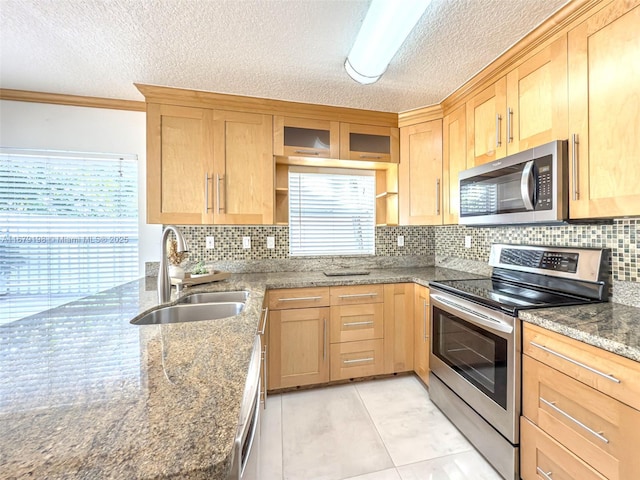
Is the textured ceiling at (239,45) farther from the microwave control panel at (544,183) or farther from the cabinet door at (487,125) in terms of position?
the microwave control panel at (544,183)

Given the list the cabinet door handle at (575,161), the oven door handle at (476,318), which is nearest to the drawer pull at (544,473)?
the oven door handle at (476,318)

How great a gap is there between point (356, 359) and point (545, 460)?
123 centimetres

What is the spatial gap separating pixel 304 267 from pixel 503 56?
82.7 inches

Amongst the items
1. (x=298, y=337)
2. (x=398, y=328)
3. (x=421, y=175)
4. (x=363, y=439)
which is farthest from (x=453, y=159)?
(x=363, y=439)

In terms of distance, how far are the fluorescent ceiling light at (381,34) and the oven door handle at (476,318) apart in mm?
1483

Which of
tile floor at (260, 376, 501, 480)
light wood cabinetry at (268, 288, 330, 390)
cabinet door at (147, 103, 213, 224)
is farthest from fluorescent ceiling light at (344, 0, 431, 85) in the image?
tile floor at (260, 376, 501, 480)

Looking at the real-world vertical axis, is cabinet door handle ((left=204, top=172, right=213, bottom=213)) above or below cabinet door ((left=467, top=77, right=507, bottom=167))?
below

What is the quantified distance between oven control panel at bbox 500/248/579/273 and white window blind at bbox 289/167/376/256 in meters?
1.16

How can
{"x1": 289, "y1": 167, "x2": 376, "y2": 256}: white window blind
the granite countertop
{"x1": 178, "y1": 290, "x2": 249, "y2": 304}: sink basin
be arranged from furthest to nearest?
{"x1": 289, "y1": 167, "x2": 376, "y2": 256}: white window blind → {"x1": 178, "y1": 290, "x2": 249, "y2": 304}: sink basin → the granite countertop

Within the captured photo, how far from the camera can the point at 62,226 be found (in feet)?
7.34

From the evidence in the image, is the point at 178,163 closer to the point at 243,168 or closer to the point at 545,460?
the point at 243,168

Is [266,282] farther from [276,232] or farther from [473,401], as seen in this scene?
[473,401]

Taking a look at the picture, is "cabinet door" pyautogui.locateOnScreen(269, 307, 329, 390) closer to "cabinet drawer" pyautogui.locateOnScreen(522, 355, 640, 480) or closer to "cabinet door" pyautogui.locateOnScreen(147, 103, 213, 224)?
"cabinet door" pyautogui.locateOnScreen(147, 103, 213, 224)

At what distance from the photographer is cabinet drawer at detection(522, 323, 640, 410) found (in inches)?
35.9
